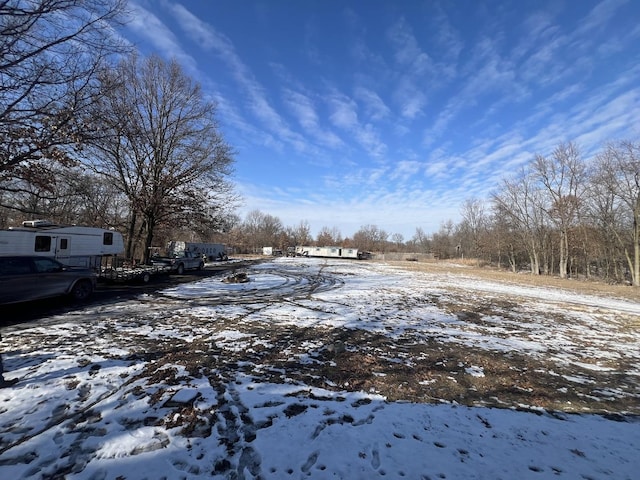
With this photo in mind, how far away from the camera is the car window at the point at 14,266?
8062 millimetres

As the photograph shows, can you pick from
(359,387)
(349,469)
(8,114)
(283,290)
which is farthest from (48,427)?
(283,290)

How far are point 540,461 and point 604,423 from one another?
1.68 meters

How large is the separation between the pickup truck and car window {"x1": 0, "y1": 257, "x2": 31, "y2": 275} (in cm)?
1037

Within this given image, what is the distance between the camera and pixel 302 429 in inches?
135

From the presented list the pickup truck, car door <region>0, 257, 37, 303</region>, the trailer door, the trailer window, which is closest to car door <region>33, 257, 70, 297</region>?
car door <region>0, 257, 37, 303</region>

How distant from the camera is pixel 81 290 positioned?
10.3 metres

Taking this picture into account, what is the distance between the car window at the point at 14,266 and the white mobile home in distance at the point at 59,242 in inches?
244

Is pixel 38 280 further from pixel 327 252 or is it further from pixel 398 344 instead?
pixel 327 252

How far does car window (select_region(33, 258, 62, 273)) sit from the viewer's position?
8.90 meters

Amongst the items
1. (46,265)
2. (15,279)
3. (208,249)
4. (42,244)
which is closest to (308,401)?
(15,279)

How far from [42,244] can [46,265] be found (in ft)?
21.4

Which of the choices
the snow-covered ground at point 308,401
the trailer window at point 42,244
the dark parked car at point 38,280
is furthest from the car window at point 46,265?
the trailer window at point 42,244

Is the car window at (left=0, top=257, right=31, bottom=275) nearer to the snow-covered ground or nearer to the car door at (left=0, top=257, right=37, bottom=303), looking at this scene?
the car door at (left=0, top=257, right=37, bottom=303)

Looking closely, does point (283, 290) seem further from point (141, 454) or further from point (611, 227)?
point (611, 227)
